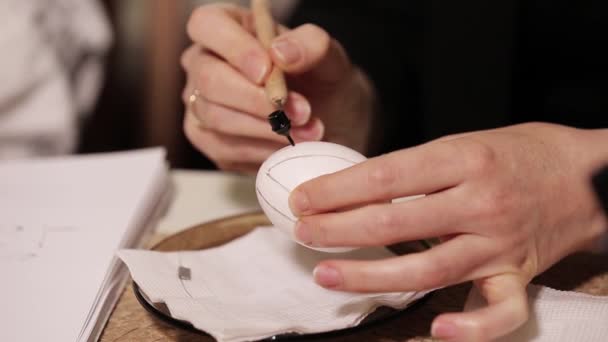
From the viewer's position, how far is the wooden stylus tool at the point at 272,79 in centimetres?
54

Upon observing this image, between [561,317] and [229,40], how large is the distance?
386 mm

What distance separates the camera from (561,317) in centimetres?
46

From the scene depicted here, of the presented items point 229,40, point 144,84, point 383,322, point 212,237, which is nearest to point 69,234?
point 212,237

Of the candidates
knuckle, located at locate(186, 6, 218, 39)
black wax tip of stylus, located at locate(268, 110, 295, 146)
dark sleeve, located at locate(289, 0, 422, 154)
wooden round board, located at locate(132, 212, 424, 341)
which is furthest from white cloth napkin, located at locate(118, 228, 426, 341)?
dark sleeve, located at locate(289, 0, 422, 154)

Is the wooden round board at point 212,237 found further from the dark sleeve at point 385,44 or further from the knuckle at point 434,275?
the dark sleeve at point 385,44

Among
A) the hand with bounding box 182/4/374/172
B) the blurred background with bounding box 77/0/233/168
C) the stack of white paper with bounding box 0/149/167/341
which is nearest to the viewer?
the stack of white paper with bounding box 0/149/167/341

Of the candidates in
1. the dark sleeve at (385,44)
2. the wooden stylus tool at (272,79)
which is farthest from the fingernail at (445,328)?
the dark sleeve at (385,44)

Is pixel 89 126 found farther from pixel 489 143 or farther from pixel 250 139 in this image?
pixel 489 143

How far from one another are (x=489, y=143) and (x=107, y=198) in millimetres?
439

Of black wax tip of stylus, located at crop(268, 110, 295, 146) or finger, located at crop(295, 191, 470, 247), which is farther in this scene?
black wax tip of stylus, located at crop(268, 110, 295, 146)

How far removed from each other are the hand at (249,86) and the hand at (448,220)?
199 millimetres

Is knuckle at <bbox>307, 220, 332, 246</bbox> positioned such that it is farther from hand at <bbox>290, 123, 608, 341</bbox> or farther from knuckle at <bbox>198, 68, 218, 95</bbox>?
knuckle at <bbox>198, 68, 218, 95</bbox>

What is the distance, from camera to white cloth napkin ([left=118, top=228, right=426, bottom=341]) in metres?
0.44

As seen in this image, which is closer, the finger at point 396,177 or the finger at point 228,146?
the finger at point 396,177
